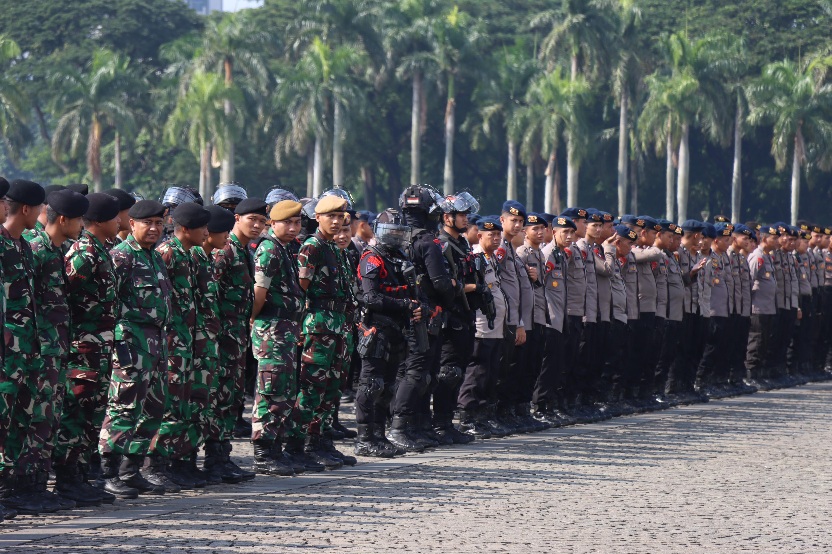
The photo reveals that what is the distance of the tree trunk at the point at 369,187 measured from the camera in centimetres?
6962

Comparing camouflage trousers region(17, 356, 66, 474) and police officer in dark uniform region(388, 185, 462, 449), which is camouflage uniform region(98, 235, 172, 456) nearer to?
camouflage trousers region(17, 356, 66, 474)

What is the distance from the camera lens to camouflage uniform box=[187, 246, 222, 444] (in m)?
9.73

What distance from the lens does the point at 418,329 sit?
11.5 m

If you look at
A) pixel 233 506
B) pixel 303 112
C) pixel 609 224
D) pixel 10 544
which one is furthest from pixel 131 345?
pixel 303 112

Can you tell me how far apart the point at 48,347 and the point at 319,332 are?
2694 millimetres

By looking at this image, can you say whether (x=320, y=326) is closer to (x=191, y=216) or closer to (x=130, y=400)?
(x=191, y=216)

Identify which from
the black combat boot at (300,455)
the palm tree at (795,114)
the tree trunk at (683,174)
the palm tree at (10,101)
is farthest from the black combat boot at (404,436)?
the palm tree at (795,114)

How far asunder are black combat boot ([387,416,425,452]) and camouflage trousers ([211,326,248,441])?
2.13m

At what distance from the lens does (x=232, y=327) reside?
10.1 metres

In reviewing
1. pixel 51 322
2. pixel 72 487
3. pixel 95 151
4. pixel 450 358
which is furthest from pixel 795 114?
pixel 51 322

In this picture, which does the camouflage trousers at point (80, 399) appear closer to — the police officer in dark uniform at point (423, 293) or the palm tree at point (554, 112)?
the police officer in dark uniform at point (423, 293)

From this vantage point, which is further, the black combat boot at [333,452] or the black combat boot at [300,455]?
the black combat boot at [333,452]

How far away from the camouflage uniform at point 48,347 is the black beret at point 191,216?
1.31 m

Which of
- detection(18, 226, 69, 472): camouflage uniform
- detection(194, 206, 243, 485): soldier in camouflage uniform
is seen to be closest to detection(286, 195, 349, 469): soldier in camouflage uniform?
detection(194, 206, 243, 485): soldier in camouflage uniform
